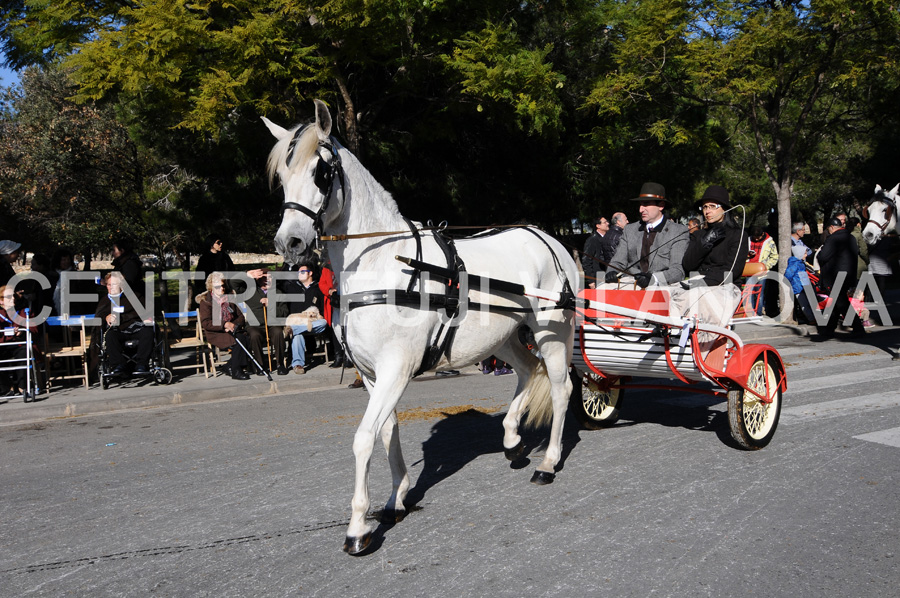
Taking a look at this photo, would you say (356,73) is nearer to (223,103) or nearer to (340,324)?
(223,103)

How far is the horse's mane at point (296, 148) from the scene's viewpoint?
427 centimetres

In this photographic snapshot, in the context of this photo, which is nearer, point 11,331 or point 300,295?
point 11,331

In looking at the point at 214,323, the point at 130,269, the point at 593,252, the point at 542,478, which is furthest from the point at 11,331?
the point at 593,252

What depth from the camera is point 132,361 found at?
10594 mm

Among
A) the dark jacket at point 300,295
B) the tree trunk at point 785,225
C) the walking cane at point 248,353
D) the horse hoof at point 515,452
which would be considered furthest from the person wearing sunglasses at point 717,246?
the tree trunk at point 785,225

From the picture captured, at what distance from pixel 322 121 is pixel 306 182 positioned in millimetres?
376

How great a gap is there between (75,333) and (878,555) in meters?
12.9

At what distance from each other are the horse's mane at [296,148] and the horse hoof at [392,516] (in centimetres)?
221

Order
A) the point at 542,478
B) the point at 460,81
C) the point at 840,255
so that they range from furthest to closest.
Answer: the point at 840,255 < the point at 460,81 < the point at 542,478

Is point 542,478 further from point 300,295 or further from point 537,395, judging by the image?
point 300,295

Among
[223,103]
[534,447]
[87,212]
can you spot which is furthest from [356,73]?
[87,212]

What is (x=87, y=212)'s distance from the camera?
83.4ft

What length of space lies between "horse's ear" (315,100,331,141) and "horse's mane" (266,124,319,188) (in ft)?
0.12

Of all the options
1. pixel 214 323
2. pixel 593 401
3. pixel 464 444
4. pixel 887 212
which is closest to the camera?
pixel 464 444
